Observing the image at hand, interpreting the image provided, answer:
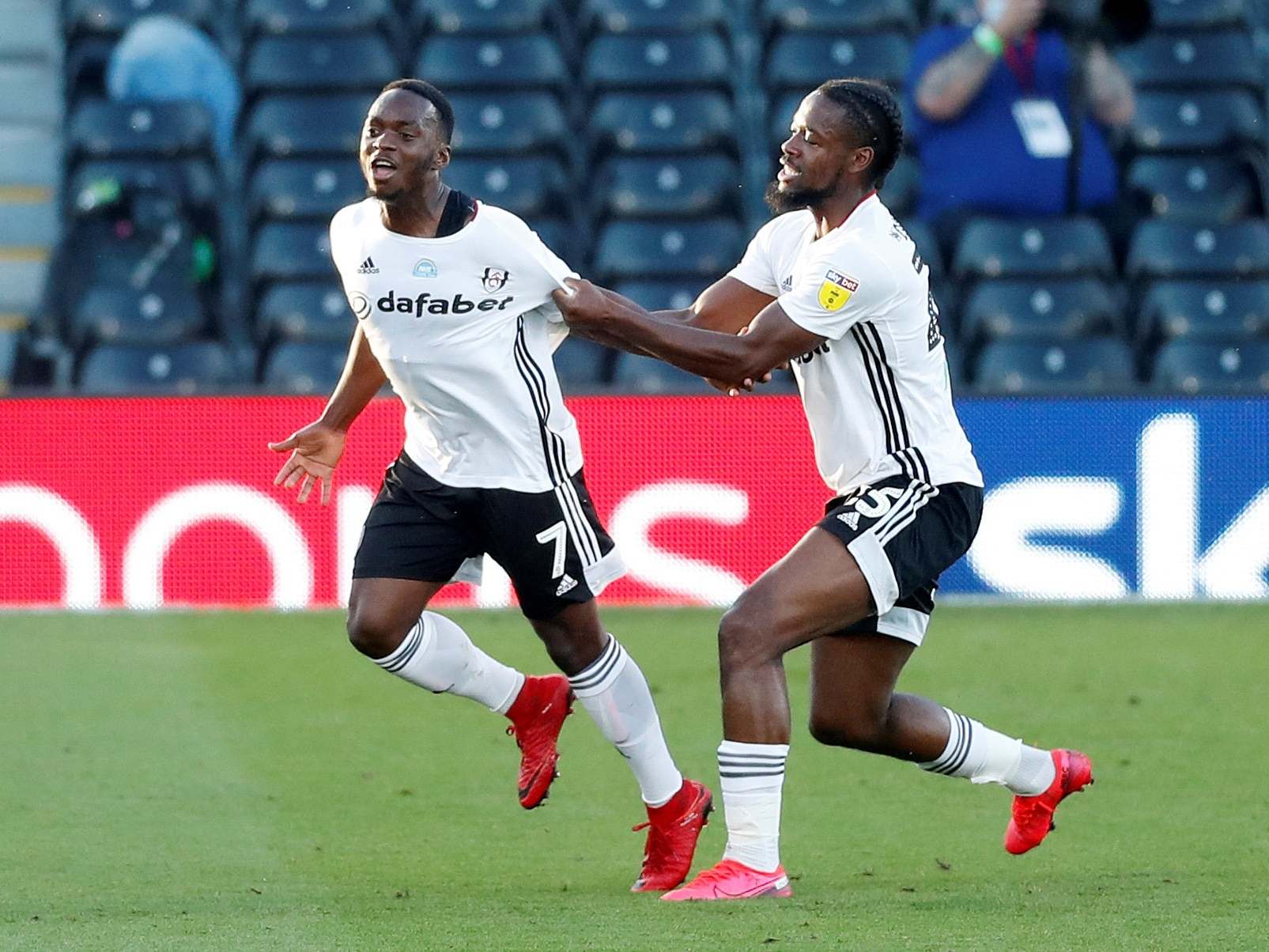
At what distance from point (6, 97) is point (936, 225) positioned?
19.3 feet

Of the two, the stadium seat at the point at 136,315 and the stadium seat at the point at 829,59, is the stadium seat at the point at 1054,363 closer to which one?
the stadium seat at the point at 829,59

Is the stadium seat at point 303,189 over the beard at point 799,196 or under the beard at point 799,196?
under

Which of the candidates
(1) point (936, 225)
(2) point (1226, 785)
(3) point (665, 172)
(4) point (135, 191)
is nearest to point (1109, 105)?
(1) point (936, 225)

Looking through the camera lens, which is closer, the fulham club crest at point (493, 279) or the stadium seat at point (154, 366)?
the fulham club crest at point (493, 279)

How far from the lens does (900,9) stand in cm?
1367

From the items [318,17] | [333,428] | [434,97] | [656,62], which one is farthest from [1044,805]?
[318,17]

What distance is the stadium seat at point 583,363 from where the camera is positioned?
1213cm

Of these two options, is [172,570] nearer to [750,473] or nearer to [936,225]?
[750,473]

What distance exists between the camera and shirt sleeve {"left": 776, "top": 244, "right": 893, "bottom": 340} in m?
5.55

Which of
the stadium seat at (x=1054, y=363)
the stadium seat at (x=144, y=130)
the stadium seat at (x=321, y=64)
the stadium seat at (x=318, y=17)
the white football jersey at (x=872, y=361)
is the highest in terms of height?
the stadium seat at (x=318, y=17)

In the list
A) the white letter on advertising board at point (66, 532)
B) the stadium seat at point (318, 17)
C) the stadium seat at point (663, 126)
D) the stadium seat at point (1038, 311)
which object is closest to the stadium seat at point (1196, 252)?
the stadium seat at point (1038, 311)

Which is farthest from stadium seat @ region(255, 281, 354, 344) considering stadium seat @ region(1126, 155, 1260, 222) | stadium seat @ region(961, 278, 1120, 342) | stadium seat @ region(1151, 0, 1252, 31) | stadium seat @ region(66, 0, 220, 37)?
stadium seat @ region(1151, 0, 1252, 31)

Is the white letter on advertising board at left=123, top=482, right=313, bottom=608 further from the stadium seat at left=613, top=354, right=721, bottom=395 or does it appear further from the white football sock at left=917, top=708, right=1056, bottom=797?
the white football sock at left=917, top=708, right=1056, bottom=797

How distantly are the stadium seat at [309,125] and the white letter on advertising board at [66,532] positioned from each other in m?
3.15
